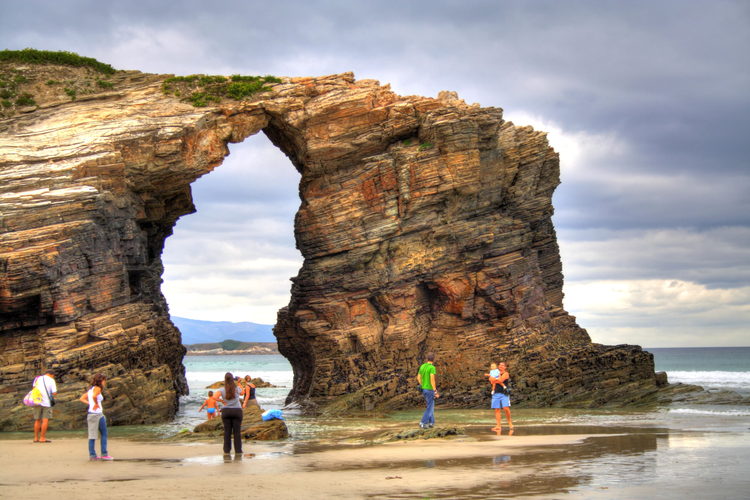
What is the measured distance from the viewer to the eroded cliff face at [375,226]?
35.6 meters

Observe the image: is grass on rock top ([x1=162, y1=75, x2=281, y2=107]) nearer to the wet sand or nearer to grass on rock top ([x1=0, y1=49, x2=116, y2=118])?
grass on rock top ([x1=0, y1=49, x2=116, y2=118])

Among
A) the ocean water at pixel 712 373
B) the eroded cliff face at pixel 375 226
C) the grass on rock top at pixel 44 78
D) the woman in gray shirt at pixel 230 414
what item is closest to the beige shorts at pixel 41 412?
the woman in gray shirt at pixel 230 414

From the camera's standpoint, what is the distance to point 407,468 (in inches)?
618

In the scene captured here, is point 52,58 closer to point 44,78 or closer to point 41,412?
point 44,78

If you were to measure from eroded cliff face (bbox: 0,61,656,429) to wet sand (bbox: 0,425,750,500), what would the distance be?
15380 mm

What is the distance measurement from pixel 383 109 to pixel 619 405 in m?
18.1

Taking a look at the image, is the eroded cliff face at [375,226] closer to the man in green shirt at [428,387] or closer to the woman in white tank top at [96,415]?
the man in green shirt at [428,387]

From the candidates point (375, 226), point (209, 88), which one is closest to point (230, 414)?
point (375, 226)

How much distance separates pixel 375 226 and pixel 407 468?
24443mm

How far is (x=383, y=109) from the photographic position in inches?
1545

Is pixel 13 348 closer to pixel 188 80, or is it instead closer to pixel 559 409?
pixel 188 80

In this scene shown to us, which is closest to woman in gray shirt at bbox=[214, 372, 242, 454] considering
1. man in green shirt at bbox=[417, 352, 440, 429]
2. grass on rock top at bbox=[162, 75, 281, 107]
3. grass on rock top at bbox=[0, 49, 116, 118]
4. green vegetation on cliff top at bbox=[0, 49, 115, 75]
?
man in green shirt at bbox=[417, 352, 440, 429]

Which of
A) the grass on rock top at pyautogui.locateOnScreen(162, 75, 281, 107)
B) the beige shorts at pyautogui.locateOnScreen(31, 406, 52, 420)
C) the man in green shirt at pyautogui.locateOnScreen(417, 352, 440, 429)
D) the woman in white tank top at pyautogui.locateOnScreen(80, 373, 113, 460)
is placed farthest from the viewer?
the grass on rock top at pyautogui.locateOnScreen(162, 75, 281, 107)

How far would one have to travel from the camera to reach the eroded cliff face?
3556 cm
